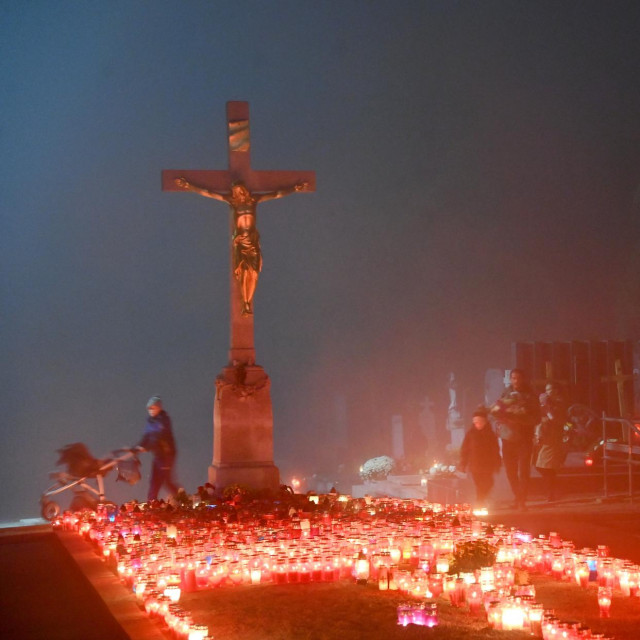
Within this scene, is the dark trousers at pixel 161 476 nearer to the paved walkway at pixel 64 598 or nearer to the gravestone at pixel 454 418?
the paved walkway at pixel 64 598

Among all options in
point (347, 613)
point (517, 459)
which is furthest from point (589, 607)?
point (517, 459)

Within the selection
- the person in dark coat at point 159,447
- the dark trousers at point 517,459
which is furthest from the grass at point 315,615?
the dark trousers at point 517,459

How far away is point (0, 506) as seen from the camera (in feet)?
86.0

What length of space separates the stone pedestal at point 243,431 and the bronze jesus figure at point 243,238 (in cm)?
95

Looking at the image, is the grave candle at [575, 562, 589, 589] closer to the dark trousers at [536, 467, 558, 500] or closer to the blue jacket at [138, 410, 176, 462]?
the dark trousers at [536, 467, 558, 500]

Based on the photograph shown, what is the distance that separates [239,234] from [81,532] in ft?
13.2

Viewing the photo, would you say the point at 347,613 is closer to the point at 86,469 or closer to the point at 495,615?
the point at 495,615

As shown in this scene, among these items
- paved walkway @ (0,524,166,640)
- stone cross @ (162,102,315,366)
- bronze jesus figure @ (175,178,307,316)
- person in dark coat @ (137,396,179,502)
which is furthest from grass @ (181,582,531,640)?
bronze jesus figure @ (175,178,307,316)

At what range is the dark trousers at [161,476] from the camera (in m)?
10.4

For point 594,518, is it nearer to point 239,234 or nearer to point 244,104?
point 239,234

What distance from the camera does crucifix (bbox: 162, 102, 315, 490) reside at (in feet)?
34.2

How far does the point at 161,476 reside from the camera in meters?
10.5

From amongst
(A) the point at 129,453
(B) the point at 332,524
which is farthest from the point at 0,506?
(B) the point at 332,524

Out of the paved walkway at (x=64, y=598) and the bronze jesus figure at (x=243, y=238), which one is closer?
the paved walkway at (x=64, y=598)
